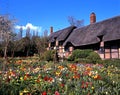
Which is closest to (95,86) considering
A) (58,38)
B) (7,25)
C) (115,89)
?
(115,89)

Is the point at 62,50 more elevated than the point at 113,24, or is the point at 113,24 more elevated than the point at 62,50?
the point at 113,24

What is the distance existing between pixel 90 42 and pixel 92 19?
8.67 m

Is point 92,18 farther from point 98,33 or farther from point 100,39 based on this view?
point 100,39

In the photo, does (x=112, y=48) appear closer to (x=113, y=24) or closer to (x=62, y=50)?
(x=113, y=24)

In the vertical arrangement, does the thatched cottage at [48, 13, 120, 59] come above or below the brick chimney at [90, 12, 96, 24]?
below

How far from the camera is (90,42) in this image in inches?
1137

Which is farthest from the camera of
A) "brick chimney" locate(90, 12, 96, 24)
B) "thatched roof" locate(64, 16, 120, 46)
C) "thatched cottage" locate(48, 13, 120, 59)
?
"brick chimney" locate(90, 12, 96, 24)

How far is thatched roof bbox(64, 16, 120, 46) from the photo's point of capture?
26.1m

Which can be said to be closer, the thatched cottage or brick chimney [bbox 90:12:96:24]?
the thatched cottage

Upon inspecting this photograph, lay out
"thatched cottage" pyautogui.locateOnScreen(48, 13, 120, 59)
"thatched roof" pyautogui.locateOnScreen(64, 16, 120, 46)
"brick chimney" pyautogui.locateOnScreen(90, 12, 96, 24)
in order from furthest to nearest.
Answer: "brick chimney" pyautogui.locateOnScreen(90, 12, 96, 24) → "thatched roof" pyautogui.locateOnScreen(64, 16, 120, 46) → "thatched cottage" pyautogui.locateOnScreen(48, 13, 120, 59)

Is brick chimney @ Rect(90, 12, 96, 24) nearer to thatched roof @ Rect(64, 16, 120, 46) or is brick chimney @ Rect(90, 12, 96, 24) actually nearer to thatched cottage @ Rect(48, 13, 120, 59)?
thatched cottage @ Rect(48, 13, 120, 59)

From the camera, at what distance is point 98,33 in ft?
93.9

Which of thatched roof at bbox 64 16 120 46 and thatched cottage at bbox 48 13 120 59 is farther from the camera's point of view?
thatched roof at bbox 64 16 120 46

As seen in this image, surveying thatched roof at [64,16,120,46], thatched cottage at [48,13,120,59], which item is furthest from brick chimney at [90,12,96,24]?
thatched roof at [64,16,120,46]
